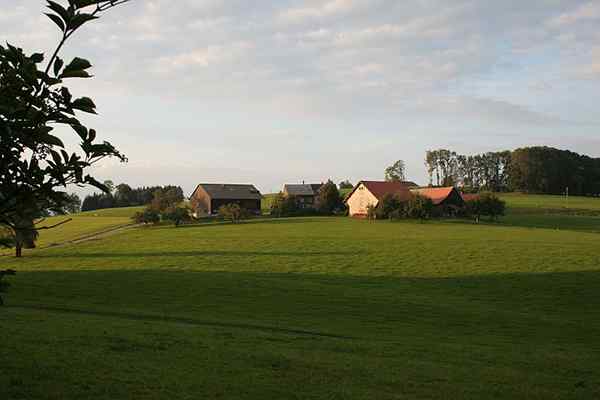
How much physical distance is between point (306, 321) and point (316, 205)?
289ft

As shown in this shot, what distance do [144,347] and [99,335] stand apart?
5.40ft

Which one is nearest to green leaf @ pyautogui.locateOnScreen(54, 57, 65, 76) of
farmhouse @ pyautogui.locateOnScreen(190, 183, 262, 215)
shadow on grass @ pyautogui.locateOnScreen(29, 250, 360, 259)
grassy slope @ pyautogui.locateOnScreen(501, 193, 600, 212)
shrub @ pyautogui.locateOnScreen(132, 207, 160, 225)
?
shadow on grass @ pyautogui.locateOnScreen(29, 250, 360, 259)

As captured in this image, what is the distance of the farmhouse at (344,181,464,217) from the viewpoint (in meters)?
97.0

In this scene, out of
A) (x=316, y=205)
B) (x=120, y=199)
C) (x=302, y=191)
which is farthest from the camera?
(x=120, y=199)

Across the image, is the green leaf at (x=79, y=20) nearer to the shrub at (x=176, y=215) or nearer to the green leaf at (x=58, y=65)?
the green leaf at (x=58, y=65)

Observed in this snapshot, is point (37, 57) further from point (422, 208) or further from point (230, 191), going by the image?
point (230, 191)

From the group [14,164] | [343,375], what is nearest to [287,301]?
[343,375]

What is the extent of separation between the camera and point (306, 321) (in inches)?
811

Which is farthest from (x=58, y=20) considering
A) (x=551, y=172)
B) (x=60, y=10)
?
(x=551, y=172)

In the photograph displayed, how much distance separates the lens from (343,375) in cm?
1057

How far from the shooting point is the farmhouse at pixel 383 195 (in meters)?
97.0

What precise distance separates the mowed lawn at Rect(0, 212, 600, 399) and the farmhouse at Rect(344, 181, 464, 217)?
38.5m

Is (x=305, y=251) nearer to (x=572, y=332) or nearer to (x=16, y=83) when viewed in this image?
(x=572, y=332)

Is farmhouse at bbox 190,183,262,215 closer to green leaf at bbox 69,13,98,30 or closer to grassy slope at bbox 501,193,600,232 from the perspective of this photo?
grassy slope at bbox 501,193,600,232
